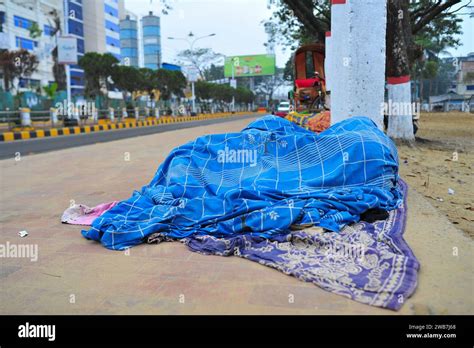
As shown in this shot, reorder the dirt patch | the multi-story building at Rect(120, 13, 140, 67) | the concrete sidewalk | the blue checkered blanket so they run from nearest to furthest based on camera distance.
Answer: the concrete sidewalk < the blue checkered blanket < the dirt patch < the multi-story building at Rect(120, 13, 140, 67)

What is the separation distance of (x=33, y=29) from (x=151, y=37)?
3826 centimetres

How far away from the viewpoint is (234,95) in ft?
194

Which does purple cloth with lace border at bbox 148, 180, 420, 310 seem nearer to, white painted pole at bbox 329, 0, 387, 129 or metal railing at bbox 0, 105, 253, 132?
white painted pole at bbox 329, 0, 387, 129

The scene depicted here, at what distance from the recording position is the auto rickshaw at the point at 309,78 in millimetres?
12851

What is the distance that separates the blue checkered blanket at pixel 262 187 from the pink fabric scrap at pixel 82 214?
348 mm

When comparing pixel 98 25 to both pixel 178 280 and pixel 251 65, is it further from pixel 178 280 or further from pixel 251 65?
pixel 178 280

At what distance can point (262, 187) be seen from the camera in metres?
3.66

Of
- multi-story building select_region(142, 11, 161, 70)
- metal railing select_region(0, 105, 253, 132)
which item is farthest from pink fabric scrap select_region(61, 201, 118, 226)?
multi-story building select_region(142, 11, 161, 70)

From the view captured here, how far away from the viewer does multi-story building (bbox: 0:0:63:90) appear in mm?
39969

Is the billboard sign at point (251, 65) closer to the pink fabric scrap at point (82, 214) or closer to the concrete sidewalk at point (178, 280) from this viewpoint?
the pink fabric scrap at point (82, 214)

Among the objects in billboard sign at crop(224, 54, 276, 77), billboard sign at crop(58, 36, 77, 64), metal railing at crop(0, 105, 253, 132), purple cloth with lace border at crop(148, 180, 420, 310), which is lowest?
purple cloth with lace border at crop(148, 180, 420, 310)

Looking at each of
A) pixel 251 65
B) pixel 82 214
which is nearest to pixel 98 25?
pixel 251 65

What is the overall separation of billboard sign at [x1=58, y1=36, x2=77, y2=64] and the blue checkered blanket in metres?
16.1
